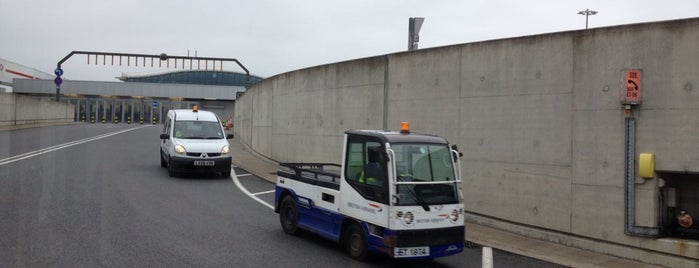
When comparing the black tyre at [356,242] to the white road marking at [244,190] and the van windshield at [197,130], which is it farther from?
the van windshield at [197,130]

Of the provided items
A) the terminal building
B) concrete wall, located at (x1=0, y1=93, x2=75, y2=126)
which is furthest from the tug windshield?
the terminal building

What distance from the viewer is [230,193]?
13.0 metres

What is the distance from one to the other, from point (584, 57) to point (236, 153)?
18.4 meters

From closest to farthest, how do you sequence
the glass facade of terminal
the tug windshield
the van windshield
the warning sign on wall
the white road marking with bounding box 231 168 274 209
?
the tug windshield < the warning sign on wall < the white road marking with bounding box 231 168 274 209 < the van windshield < the glass facade of terminal

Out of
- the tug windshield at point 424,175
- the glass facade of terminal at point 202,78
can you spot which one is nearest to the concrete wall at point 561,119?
the tug windshield at point 424,175

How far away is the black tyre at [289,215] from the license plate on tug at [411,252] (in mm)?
2461

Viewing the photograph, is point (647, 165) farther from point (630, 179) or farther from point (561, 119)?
point (561, 119)

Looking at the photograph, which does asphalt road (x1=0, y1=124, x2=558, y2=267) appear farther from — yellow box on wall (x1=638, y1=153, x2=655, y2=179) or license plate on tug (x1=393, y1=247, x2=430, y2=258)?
yellow box on wall (x1=638, y1=153, x2=655, y2=179)

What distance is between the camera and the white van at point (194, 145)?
50.2ft

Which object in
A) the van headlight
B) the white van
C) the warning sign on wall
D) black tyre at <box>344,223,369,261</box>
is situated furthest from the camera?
the van headlight

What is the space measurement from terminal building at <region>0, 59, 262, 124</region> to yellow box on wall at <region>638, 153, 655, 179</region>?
57300 millimetres

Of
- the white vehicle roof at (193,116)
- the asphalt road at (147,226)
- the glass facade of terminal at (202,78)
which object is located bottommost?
the asphalt road at (147,226)

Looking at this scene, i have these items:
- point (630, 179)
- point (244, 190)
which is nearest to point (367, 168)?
→ point (630, 179)

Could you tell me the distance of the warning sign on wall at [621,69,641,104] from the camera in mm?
8000
